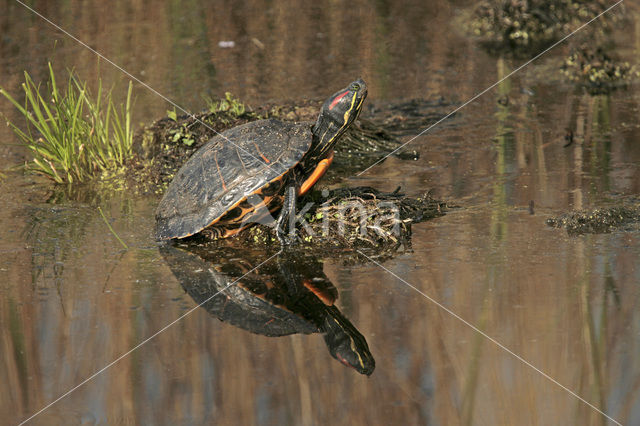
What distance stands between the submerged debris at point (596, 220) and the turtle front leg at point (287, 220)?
63.0 inches

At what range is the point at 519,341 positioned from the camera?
3.51 metres

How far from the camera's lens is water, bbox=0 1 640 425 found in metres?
3.20

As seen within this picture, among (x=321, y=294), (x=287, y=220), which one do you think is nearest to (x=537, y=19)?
(x=287, y=220)

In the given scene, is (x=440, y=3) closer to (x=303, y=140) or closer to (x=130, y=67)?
(x=130, y=67)

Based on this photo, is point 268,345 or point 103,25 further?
point 103,25

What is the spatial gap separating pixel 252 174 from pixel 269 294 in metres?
0.88

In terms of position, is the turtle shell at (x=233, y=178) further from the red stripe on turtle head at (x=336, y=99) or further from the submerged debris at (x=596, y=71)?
the submerged debris at (x=596, y=71)

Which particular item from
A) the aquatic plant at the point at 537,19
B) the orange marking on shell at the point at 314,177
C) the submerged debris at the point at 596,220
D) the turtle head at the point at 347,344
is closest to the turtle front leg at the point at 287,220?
the orange marking on shell at the point at 314,177

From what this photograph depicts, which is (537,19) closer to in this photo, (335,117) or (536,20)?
(536,20)

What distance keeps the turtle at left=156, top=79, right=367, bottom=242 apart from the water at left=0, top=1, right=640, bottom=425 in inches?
13.9

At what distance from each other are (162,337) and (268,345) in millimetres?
538

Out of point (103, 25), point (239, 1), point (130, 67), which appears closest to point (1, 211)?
point (130, 67)

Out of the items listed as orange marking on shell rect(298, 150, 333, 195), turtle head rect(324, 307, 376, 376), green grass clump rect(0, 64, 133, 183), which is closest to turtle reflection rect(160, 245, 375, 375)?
turtle head rect(324, 307, 376, 376)

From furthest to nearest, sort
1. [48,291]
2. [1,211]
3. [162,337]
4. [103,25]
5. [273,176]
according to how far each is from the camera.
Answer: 1. [103,25]
2. [1,211]
3. [273,176]
4. [48,291]
5. [162,337]
